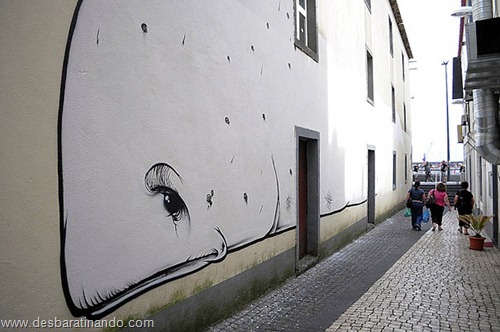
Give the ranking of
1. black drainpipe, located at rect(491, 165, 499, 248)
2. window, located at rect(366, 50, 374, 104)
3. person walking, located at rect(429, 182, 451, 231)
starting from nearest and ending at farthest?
black drainpipe, located at rect(491, 165, 499, 248) → person walking, located at rect(429, 182, 451, 231) → window, located at rect(366, 50, 374, 104)

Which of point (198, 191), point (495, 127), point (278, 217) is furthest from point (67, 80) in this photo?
point (495, 127)

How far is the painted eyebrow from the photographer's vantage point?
4230 mm

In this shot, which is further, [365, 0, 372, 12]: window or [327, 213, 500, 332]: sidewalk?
[365, 0, 372, 12]: window

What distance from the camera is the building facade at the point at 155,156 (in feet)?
10.1

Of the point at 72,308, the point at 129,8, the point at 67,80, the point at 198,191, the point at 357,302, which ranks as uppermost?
the point at 129,8

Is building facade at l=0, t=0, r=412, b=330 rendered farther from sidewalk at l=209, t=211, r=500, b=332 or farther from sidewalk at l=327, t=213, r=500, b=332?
sidewalk at l=327, t=213, r=500, b=332

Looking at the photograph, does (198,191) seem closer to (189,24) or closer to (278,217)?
(189,24)

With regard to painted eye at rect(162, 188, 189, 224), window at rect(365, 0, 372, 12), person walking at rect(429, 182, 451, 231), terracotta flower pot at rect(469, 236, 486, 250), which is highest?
window at rect(365, 0, 372, 12)

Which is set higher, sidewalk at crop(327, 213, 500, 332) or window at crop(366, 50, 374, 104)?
window at crop(366, 50, 374, 104)

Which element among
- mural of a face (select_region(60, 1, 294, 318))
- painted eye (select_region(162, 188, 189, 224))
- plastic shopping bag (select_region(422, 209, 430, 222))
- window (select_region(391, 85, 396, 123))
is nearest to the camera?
mural of a face (select_region(60, 1, 294, 318))

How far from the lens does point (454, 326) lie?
5.26 meters

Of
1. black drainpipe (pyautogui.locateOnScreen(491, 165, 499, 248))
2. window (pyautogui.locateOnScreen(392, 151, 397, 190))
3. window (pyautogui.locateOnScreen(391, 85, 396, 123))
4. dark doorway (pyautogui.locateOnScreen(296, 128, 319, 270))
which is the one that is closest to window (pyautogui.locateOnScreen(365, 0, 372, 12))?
window (pyautogui.locateOnScreen(391, 85, 396, 123))

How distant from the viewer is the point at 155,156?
170 inches

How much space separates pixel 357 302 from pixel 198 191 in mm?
2881
